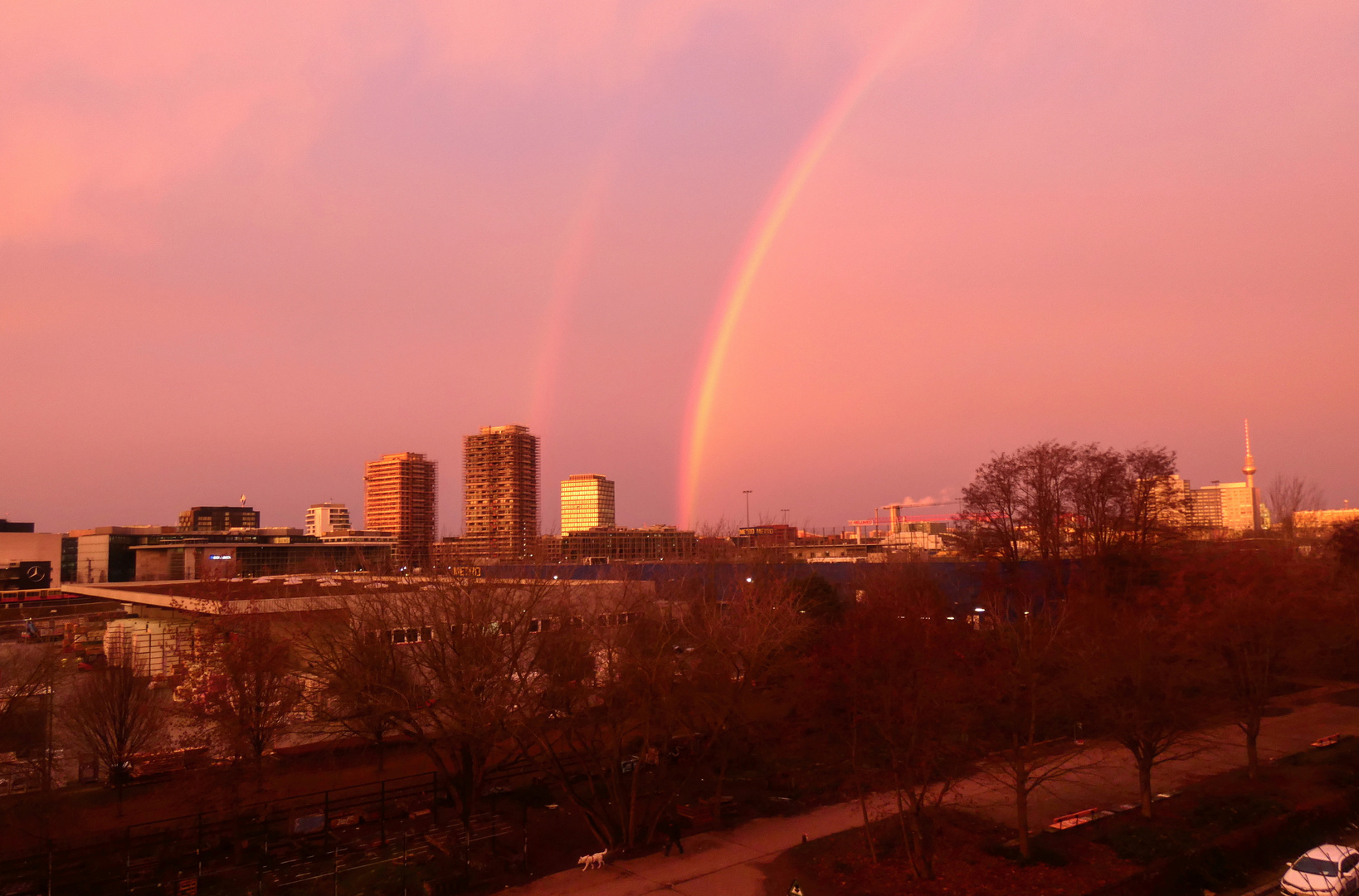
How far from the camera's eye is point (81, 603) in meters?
70.7

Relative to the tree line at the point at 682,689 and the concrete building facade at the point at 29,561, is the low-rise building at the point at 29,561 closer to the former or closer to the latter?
the concrete building facade at the point at 29,561

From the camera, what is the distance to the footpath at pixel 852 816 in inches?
555

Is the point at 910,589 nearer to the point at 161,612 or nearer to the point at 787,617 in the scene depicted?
the point at 787,617

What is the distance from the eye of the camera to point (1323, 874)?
1290 cm

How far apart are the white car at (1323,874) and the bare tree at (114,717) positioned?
78.9ft

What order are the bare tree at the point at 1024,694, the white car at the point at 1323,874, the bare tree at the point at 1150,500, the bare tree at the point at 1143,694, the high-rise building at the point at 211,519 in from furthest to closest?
the high-rise building at the point at 211,519 → the bare tree at the point at 1150,500 → the bare tree at the point at 1143,694 → the bare tree at the point at 1024,694 → the white car at the point at 1323,874

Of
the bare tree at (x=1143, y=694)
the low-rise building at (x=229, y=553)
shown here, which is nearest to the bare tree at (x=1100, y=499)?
the bare tree at (x=1143, y=694)

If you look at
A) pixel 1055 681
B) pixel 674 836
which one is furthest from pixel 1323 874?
pixel 674 836

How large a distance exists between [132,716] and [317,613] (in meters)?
5.92

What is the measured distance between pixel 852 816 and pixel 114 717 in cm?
Answer: 1786

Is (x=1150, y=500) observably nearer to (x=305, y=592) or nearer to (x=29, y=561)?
(x=305, y=592)

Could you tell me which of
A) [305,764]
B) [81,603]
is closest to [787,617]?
[305,764]

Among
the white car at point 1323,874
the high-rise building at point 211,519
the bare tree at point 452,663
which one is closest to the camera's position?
the white car at point 1323,874

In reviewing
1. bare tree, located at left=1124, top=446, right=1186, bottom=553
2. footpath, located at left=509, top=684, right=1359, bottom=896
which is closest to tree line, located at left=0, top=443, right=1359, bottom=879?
footpath, located at left=509, top=684, right=1359, bottom=896
